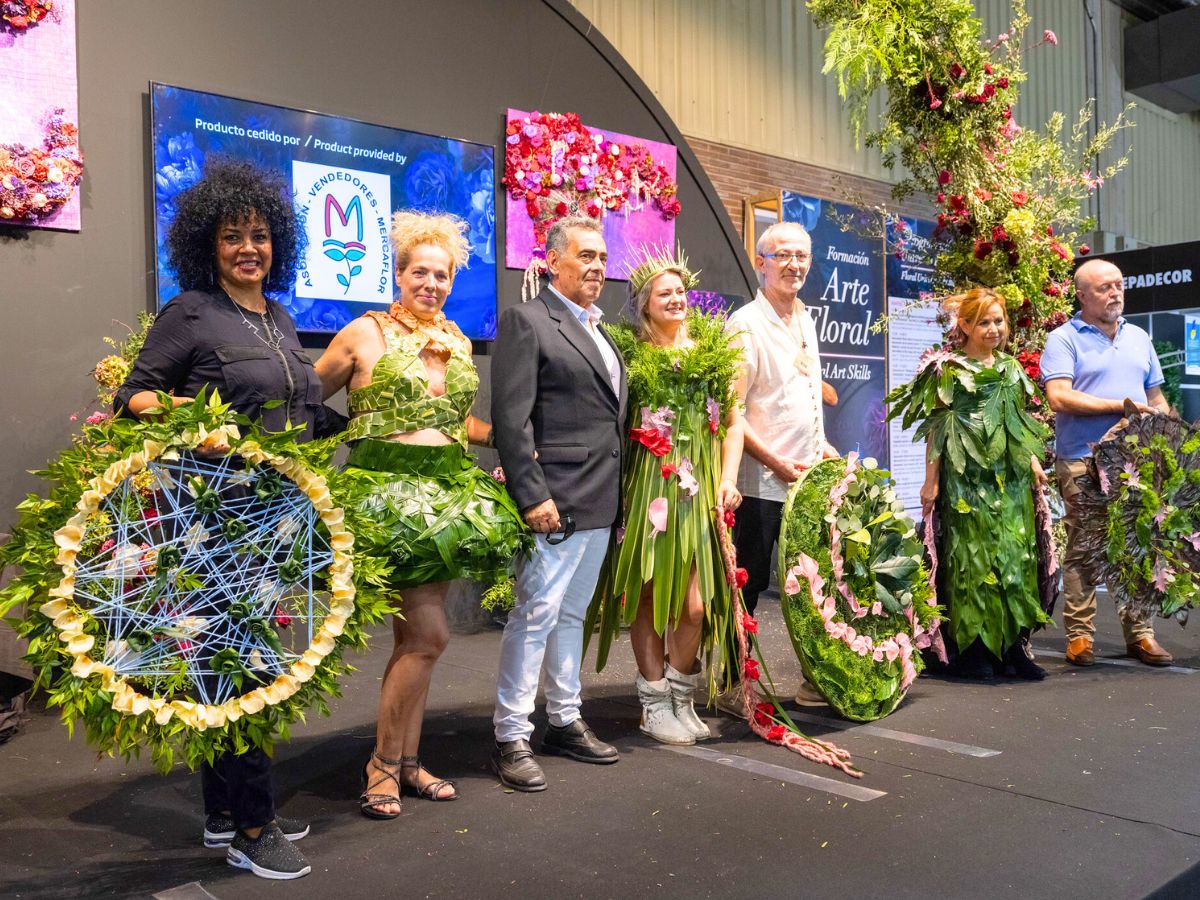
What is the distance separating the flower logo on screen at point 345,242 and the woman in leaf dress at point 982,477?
2.68 m

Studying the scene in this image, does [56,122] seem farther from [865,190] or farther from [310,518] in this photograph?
[865,190]

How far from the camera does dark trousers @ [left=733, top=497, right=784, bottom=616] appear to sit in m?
3.79

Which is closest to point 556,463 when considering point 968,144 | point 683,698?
point 683,698

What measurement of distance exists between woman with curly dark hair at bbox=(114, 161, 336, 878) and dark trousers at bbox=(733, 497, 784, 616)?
5.35 ft

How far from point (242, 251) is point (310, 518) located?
70 centimetres

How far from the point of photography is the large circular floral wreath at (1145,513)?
4.31 m

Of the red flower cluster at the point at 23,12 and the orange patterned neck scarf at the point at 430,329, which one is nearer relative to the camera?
the orange patterned neck scarf at the point at 430,329

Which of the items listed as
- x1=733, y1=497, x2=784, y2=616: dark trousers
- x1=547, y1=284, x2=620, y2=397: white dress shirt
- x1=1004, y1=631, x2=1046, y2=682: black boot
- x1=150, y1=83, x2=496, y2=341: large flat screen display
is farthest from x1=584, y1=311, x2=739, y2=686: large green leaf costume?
x1=150, y1=83, x2=496, y2=341: large flat screen display

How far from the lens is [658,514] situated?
3311 mm

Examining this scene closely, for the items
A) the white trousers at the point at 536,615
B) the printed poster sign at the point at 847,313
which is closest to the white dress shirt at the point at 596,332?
the white trousers at the point at 536,615

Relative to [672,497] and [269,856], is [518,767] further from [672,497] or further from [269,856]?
[672,497]

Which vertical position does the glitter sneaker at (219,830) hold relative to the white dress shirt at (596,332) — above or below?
below

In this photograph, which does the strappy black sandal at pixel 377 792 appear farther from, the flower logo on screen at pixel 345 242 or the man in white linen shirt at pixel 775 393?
the flower logo on screen at pixel 345 242

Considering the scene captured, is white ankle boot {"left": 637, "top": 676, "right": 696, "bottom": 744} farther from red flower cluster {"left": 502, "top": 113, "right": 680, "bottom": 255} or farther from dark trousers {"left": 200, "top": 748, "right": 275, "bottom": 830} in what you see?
red flower cluster {"left": 502, "top": 113, "right": 680, "bottom": 255}
